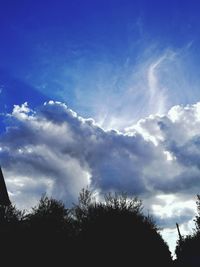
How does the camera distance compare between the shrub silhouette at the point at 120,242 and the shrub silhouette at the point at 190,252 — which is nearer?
the shrub silhouette at the point at 120,242

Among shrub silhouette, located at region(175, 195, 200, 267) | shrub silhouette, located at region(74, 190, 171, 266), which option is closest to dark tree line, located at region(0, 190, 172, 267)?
shrub silhouette, located at region(74, 190, 171, 266)

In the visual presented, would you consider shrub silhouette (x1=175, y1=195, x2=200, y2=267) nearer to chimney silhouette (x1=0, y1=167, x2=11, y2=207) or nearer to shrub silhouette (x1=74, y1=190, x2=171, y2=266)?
shrub silhouette (x1=74, y1=190, x2=171, y2=266)

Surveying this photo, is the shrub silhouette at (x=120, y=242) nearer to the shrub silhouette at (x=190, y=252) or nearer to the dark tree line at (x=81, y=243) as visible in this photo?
the dark tree line at (x=81, y=243)

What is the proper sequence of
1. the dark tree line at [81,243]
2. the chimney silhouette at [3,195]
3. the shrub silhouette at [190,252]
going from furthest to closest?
the shrub silhouette at [190,252] → the chimney silhouette at [3,195] → the dark tree line at [81,243]

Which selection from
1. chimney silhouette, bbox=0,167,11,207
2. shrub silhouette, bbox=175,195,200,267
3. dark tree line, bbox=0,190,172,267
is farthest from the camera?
shrub silhouette, bbox=175,195,200,267

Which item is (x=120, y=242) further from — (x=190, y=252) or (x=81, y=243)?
(x=190, y=252)

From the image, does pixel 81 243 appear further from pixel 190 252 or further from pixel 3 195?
pixel 190 252

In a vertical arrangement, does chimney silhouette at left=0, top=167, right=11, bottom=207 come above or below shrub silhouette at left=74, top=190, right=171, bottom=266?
above

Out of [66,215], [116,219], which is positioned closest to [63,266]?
[116,219]

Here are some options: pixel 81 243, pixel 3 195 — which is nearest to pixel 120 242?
pixel 81 243

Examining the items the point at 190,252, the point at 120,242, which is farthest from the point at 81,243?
the point at 190,252

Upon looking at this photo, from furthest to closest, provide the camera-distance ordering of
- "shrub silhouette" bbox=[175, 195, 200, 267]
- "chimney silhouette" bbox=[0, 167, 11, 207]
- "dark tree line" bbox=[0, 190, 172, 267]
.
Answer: "shrub silhouette" bbox=[175, 195, 200, 267], "chimney silhouette" bbox=[0, 167, 11, 207], "dark tree line" bbox=[0, 190, 172, 267]

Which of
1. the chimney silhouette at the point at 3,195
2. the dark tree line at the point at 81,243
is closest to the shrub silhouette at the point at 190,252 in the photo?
the dark tree line at the point at 81,243

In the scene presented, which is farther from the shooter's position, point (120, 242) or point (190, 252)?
point (190, 252)
